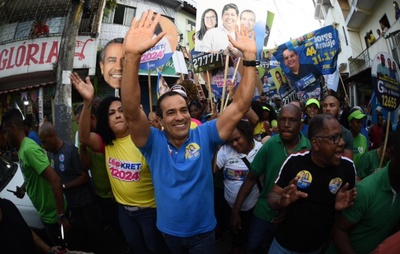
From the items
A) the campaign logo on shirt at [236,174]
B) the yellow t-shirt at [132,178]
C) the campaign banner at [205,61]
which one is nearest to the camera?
the yellow t-shirt at [132,178]

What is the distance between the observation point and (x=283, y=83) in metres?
9.56

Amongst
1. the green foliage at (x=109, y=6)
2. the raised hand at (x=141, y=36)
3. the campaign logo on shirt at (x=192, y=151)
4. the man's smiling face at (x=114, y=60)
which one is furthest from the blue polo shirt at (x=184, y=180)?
the green foliage at (x=109, y=6)

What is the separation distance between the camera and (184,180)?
6.25 ft

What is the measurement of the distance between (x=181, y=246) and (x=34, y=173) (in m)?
1.65

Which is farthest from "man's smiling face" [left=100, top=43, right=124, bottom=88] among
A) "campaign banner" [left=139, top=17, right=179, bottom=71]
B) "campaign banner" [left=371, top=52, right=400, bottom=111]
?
"campaign banner" [left=371, top=52, right=400, bottom=111]

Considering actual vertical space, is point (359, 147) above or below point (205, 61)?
below

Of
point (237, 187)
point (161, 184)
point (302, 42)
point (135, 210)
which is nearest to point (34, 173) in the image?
point (135, 210)

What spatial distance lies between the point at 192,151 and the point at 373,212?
3.97 feet

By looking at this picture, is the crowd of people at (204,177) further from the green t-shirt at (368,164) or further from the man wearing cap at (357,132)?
the man wearing cap at (357,132)

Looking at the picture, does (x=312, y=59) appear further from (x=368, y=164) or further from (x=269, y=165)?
(x=269, y=165)

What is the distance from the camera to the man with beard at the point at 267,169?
8.32ft

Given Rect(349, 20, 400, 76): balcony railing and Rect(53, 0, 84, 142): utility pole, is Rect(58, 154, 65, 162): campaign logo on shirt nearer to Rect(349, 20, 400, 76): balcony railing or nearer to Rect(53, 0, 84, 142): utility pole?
Rect(53, 0, 84, 142): utility pole

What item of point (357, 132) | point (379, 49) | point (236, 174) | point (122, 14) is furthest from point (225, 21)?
point (122, 14)

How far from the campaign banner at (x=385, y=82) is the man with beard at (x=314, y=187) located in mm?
2265
